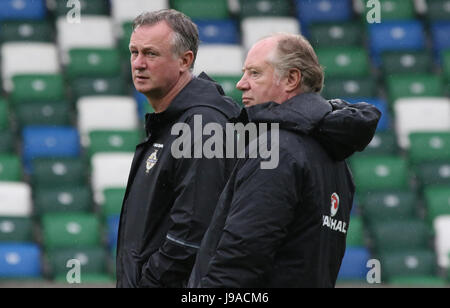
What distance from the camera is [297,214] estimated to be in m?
2.34

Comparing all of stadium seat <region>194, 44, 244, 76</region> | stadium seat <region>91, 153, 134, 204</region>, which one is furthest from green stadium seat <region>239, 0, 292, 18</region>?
stadium seat <region>91, 153, 134, 204</region>

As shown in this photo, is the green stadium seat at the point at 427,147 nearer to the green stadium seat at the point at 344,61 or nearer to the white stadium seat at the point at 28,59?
the green stadium seat at the point at 344,61

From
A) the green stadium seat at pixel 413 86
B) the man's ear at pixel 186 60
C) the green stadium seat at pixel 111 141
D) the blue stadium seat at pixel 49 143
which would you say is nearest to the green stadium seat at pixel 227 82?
the green stadium seat at pixel 111 141

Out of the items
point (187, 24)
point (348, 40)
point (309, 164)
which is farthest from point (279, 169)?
point (348, 40)

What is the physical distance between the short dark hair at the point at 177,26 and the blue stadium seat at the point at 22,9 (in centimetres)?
512

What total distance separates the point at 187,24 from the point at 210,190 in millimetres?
588

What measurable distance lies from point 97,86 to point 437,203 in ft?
9.20

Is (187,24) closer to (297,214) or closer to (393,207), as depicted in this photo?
(297,214)

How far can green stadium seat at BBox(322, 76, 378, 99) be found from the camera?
7.27 metres

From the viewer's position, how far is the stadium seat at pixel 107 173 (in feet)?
20.9

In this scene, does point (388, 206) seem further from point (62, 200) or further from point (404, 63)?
point (62, 200)

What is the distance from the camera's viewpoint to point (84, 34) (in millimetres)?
7727

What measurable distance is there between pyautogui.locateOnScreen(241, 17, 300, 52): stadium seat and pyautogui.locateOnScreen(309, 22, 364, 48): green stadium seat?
0.18 metres

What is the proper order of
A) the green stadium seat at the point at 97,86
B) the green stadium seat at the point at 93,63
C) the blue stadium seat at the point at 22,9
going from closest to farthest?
the green stadium seat at the point at 97,86 < the green stadium seat at the point at 93,63 < the blue stadium seat at the point at 22,9
